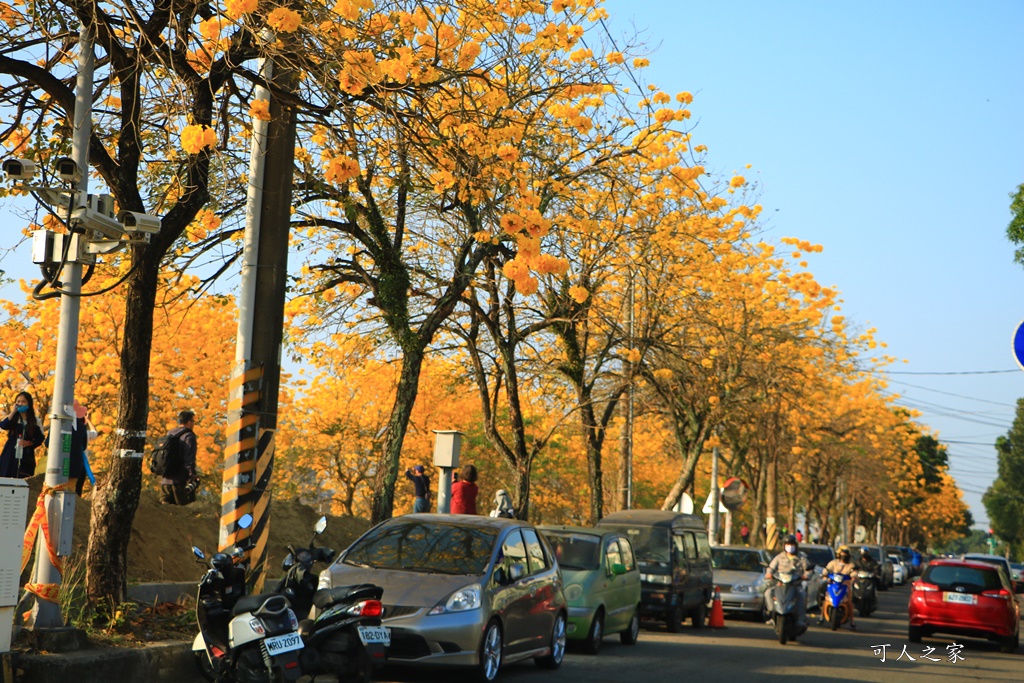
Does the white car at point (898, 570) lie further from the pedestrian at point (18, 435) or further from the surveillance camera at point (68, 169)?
the surveillance camera at point (68, 169)

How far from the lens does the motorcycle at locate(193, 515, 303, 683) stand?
841 centimetres

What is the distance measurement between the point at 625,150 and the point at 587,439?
997cm

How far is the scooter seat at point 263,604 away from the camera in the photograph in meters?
8.51

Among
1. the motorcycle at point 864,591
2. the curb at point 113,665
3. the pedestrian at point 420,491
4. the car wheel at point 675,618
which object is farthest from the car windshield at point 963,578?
the curb at point 113,665

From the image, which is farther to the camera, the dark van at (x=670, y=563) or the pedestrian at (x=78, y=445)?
the dark van at (x=670, y=563)

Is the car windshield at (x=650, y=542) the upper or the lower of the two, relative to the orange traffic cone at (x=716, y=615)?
upper

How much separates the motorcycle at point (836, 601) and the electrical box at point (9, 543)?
17.8m

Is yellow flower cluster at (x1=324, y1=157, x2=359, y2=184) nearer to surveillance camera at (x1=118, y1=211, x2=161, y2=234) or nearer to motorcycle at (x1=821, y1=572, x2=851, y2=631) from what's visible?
surveillance camera at (x1=118, y1=211, x2=161, y2=234)

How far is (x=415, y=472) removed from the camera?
20.9 metres

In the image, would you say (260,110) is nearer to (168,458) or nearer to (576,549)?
(168,458)

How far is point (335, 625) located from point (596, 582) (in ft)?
21.9

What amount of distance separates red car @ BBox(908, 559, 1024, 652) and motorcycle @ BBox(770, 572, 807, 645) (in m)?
2.76

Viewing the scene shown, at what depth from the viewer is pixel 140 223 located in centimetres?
1011

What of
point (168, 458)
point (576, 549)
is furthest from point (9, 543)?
point (576, 549)
